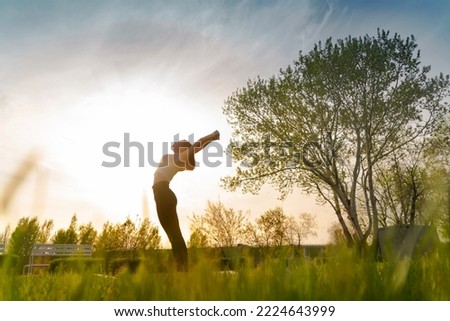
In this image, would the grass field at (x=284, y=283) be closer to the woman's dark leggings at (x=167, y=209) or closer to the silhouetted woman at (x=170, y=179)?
the silhouetted woman at (x=170, y=179)

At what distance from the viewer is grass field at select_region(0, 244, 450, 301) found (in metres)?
1.23

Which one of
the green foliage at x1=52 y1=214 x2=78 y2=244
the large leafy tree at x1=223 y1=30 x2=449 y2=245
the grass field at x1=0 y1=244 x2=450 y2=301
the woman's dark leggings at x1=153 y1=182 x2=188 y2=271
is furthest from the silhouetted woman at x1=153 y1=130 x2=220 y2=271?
the large leafy tree at x1=223 y1=30 x2=449 y2=245

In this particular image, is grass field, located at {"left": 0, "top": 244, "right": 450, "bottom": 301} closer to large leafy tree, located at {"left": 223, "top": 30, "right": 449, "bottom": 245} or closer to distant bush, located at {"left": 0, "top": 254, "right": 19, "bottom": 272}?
distant bush, located at {"left": 0, "top": 254, "right": 19, "bottom": 272}

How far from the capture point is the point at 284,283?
4.09ft

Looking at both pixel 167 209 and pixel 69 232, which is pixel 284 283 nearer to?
pixel 167 209

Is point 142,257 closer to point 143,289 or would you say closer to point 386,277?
point 143,289

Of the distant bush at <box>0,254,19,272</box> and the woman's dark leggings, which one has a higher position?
the woman's dark leggings

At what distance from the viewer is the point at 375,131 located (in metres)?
24.9

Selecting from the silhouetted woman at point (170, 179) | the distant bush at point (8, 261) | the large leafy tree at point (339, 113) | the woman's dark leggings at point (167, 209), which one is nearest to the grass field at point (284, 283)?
the distant bush at point (8, 261)

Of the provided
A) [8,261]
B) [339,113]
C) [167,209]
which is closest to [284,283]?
[8,261]

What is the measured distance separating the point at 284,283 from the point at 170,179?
4.93m

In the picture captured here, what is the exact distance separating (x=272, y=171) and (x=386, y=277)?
25.2 meters

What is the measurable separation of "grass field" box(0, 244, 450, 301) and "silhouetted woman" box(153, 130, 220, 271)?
3730 millimetres

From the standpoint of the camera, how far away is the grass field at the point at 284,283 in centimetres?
123
